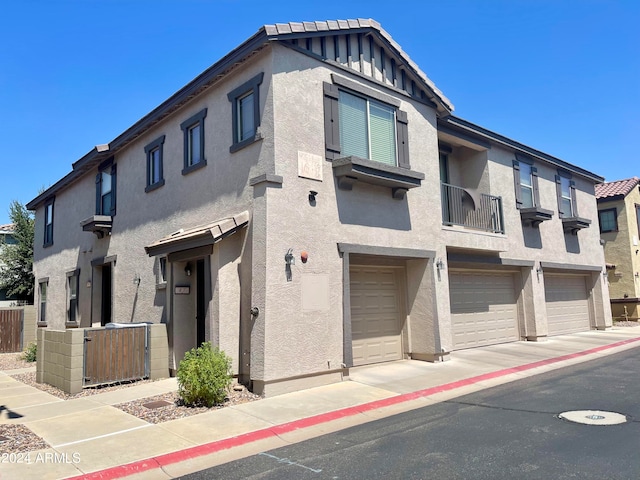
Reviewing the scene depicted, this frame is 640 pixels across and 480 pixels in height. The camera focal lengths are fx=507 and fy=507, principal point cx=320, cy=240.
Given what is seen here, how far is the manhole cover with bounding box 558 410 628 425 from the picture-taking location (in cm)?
693

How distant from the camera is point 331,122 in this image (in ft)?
35.9

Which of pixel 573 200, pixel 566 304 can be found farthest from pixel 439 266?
pixel 573 200

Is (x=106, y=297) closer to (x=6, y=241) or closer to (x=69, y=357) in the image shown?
(x=69, y=357)

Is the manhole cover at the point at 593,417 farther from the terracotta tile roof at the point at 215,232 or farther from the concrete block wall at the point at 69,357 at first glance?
the concrete block wall at the point at 69,357

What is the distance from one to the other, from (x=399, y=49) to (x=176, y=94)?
569 cm

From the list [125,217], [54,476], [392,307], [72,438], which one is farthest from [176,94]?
[54,476]

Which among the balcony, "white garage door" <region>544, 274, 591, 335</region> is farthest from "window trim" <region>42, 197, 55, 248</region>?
"white garage door" <region>544, 274, 591, 335</region>

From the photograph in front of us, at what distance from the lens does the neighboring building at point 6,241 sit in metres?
30.2

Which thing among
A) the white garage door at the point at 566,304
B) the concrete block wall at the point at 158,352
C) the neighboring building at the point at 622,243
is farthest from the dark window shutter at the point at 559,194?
the concrete block wall at the point at 158,352

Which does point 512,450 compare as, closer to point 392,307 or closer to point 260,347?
point 260,347

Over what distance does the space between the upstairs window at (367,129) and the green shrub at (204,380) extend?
5231mm

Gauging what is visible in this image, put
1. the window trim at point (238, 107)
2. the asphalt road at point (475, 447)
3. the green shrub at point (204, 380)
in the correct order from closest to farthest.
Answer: the asphalt road at point (475, 447), the green shrub at point (204, 380), the window trim at point (238, 107)

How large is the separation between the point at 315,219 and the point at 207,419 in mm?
4407

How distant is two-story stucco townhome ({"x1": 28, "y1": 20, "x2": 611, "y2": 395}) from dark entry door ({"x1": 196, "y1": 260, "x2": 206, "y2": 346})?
0.16 feet
